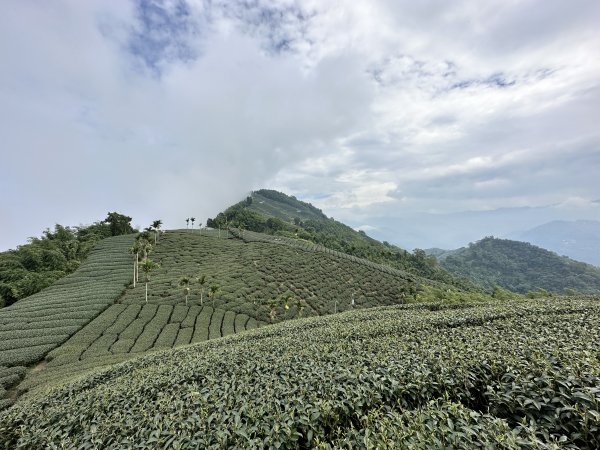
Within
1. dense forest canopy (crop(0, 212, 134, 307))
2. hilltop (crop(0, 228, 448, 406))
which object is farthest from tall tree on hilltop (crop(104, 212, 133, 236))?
hilltop (crop(0, 228, 448, 406))

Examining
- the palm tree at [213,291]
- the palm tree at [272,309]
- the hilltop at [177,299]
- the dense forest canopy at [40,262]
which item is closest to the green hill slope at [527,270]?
the hilltop at [177,299]

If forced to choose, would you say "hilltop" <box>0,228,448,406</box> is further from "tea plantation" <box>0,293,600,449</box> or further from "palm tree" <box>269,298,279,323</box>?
"tea plantation" <box>0,293,600,449</box>

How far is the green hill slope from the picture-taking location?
132875mm

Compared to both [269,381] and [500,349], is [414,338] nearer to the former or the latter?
[500,349]

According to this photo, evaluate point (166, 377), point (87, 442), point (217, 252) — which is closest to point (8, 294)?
point (217, 252)

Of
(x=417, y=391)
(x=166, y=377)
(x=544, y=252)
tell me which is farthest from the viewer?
(x=544, y=252)

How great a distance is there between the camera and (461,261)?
192 m

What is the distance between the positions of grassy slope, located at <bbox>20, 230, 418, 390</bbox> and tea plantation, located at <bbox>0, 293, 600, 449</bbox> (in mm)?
19663

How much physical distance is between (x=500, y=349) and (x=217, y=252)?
62520 millimetres

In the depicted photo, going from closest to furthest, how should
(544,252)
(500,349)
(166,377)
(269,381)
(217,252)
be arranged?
1. (500,349)
2. (269,381)
3. (166,377)
4. (217,252)
5. (544,252)

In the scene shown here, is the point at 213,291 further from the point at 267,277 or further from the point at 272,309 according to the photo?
the point at 267,277

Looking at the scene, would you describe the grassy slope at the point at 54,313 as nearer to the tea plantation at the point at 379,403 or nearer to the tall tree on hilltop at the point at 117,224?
the tea plantation at the point at 379,403

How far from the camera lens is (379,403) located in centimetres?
550

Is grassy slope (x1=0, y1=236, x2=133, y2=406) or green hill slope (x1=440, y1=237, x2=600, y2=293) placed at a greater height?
grassy slope (x1=0, y1=236, x2=133, y2=406)
